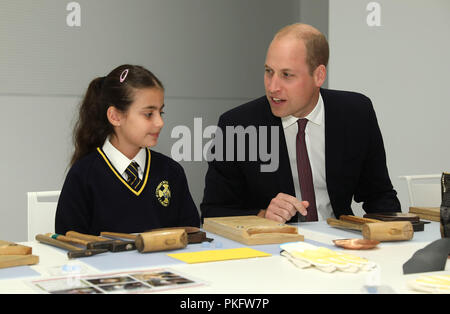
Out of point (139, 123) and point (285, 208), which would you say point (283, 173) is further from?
point (139, 123)

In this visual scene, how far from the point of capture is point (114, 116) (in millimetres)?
2455

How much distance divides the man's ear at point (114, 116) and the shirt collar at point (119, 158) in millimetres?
116

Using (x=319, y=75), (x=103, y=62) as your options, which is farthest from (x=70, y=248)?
(x=103, y=62)

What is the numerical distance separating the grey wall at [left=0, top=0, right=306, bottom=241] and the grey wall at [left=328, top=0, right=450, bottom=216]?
102 cm

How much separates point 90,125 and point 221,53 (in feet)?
9.09

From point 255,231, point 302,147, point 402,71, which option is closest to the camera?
point 255,231

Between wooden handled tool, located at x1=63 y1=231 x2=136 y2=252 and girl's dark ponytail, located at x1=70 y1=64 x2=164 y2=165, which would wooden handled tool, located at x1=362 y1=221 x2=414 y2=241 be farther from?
girl's dark ponytail, located at x1=70 y1=64 x2=164 y2=165

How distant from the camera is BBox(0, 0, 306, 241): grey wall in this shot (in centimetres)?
423

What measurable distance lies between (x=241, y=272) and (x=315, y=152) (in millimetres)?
1282

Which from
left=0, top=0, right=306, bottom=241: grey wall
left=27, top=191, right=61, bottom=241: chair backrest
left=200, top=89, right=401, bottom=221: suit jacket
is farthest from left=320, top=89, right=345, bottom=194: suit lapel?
left=0, top=0, right=306, bottom=241: grey wall

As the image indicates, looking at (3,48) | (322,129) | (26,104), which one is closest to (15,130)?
(26,104)
